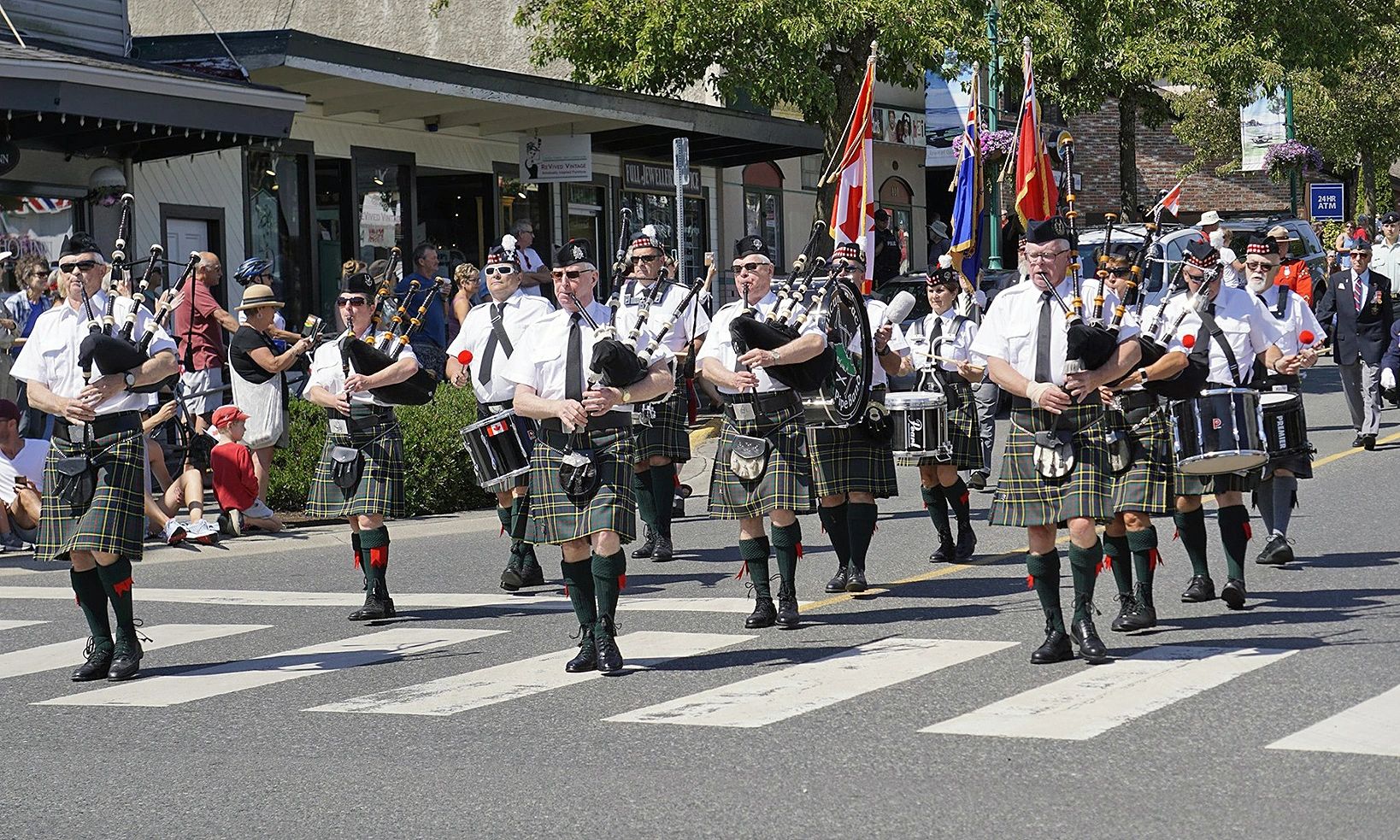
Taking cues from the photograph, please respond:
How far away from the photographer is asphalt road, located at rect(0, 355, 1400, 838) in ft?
18.8

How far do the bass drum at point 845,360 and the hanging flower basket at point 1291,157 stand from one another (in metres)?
31.7

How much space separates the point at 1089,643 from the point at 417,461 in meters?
7.79

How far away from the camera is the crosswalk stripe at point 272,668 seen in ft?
26.1

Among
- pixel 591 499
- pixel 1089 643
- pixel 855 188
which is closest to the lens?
pixel 1089 643

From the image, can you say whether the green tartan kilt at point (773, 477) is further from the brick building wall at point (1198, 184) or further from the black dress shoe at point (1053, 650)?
the brick building wall at point (1198, 184)

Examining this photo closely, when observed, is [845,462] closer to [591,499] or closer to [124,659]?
[591,499]

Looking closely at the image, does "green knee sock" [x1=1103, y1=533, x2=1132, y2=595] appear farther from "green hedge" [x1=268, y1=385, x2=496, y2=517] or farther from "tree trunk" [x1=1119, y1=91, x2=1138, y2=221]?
"tree trunk" [x1=1119, y1=91, x2=1138, y2=221]

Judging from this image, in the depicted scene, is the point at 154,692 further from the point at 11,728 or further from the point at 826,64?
the point at 826,64

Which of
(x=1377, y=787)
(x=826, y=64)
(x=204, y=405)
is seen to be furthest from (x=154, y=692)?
(x=826, y=64)

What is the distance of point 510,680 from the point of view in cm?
803

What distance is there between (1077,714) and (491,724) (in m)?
2.20

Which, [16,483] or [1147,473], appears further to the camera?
[16,483]

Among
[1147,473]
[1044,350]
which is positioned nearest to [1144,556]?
[1147,473]

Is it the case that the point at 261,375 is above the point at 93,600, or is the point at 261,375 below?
above
